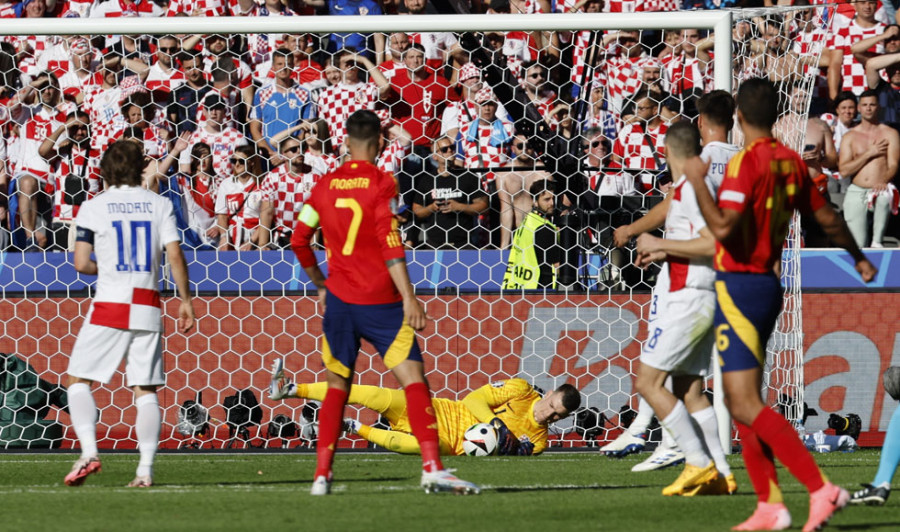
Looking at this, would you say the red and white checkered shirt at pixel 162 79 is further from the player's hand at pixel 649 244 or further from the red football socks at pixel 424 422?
the player's hand at pixel 649 244

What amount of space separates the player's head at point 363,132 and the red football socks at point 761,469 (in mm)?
2321

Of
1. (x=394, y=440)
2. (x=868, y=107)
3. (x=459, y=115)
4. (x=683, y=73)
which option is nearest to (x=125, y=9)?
(x=459, y=115)

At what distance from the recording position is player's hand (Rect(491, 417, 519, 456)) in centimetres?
948

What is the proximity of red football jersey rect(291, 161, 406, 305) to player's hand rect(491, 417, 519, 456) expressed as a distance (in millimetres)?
3153

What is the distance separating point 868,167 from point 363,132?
714 cm

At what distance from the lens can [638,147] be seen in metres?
11.1

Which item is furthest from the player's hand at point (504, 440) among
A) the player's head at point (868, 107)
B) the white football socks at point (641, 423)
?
the player's head at point (868, 107)

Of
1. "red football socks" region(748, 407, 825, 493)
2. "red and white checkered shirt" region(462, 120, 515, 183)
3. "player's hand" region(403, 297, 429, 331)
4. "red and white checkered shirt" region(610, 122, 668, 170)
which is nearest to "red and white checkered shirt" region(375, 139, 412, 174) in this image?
"red and white checkered shirt" region(462, 120, 515, 183)

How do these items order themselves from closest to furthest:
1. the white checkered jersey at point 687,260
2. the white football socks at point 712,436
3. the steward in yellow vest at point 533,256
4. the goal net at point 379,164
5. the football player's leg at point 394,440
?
the white checkered jersey at point 687,260, the white football socks at point 712,436, the football player's leg at point 394,440, the goal net at point 379,164, the steward in yellow vest at point 533,256

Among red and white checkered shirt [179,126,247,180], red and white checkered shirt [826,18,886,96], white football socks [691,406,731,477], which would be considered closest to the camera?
white football socks [691,406,731,477]

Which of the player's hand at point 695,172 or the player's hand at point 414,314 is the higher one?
the player's hand at point 695,172

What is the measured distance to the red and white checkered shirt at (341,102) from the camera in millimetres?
11633

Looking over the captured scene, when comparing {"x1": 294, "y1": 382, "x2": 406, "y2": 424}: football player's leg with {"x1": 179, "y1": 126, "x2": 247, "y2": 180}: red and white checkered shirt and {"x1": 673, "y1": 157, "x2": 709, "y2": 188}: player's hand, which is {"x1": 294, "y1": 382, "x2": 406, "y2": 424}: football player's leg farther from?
{"x1": 673, "y1": 157, "x2": 709, "y2": 188}: player's hand

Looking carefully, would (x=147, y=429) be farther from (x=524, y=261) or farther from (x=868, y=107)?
(x=868, y=107)
